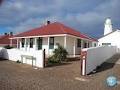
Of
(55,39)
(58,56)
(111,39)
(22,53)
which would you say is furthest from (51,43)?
(111,39)

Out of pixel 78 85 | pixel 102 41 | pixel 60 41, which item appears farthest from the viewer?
pixel 102 41

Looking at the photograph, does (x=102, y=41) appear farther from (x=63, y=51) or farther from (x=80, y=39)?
(x=63, y=51)

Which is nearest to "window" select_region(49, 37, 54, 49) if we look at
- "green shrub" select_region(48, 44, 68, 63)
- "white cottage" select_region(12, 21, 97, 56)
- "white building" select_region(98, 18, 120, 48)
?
"white cottage" select_region(12, 21, 97, 56)

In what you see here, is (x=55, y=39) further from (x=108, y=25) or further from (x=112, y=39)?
(x=108, y=25)

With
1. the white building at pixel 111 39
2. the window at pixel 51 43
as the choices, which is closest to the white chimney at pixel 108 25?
the white building at pixel 111 39

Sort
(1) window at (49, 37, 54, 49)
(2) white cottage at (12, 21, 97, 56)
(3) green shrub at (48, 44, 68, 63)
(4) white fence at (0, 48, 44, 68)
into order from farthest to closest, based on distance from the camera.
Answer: (1) window at (49, 37, 54, 49), (2) white cottage at (12, 21, 97, 56), (3) green shrub at (48, 44, 68, 63), (4) white fence at (0, 48, 44, 68)

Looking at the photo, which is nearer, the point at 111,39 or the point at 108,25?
the point at 111,39

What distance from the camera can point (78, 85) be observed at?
12.2 metres

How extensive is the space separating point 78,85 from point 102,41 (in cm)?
3288

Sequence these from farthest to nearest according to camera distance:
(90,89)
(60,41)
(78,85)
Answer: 1. (60,41)
2. (78,85)
3. (90,89)

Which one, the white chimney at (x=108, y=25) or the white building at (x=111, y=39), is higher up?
the white chimney at (x=108, y=25)

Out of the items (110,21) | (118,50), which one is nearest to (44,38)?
(118,50)

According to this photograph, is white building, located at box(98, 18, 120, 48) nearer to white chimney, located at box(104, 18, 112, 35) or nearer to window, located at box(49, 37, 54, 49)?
white chimney, located at box(104, 18, 112, 35)

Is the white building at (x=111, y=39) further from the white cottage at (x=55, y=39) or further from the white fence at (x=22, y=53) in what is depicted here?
the white fence at (x=22, y=53)
